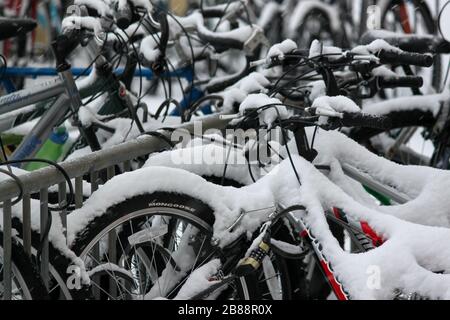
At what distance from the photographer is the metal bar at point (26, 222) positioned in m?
2.67

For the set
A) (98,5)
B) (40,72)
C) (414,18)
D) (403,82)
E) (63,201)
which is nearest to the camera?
(63,201)

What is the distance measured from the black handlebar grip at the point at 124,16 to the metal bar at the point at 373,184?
1.33m

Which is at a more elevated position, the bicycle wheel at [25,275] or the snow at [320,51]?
the snow at [320,51]

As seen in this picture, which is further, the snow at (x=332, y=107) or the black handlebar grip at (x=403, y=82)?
the black handlebar grip at (x=403, y=82)

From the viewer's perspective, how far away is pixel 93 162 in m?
2.95

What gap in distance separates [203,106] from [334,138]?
2.12m

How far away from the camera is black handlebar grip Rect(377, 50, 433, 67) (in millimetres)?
3352

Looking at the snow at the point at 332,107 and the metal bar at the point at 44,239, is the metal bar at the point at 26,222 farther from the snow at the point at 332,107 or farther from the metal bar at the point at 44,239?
the snow at the point at 332,107

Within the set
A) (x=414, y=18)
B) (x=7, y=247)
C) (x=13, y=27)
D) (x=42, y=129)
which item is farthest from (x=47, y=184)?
(x=414, y=18)

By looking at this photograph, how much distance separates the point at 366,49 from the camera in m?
3.46

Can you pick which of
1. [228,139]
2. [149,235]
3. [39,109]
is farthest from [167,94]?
[149,235]

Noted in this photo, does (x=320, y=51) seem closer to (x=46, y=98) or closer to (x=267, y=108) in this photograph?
(x=267, y=108)

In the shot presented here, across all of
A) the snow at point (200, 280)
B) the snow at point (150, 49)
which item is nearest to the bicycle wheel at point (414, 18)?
the snow at point (150, 49)

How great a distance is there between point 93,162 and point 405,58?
1238 mm
